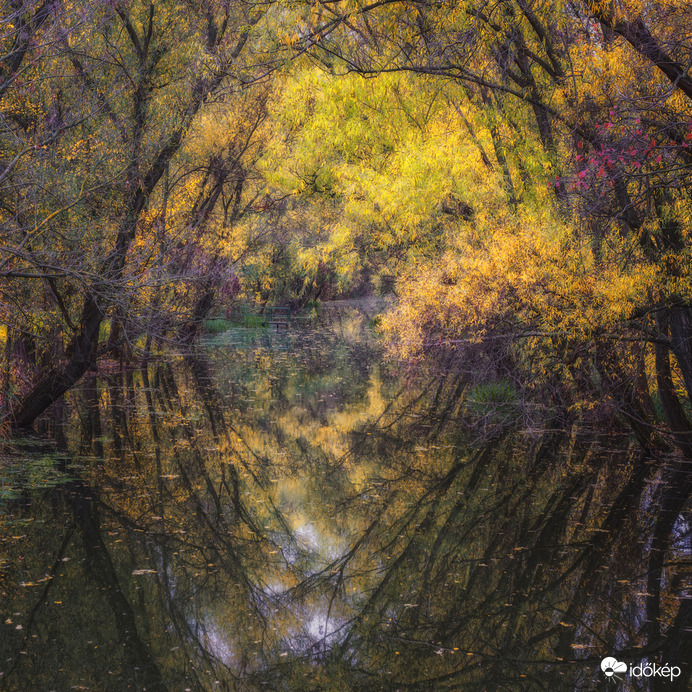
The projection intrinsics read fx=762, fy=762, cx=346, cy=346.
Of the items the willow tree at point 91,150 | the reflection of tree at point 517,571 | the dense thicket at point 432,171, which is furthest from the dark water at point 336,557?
the willow tree at point 91,150

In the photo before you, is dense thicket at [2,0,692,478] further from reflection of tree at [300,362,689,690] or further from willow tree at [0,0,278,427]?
reflection of tree at [300,362,689,690]

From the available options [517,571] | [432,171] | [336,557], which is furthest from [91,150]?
[517,571]

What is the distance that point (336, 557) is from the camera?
8.17m

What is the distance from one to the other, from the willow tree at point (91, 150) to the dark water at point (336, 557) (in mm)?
1918

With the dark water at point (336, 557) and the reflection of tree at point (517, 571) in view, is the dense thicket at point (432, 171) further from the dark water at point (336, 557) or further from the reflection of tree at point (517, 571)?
the dark water at point (336, 557)

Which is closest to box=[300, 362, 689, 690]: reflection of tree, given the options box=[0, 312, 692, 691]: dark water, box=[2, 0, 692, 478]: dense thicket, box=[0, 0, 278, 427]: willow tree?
box=[0, 312, 692, 691]: dark water

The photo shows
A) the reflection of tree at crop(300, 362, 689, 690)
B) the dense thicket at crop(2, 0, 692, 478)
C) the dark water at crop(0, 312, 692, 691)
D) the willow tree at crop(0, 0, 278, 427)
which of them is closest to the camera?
the dark water at crop(0, 312, 692, 691)

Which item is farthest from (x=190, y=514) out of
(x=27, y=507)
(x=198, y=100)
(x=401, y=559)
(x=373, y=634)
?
(x=198, y=100)

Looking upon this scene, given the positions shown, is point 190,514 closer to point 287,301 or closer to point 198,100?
point 198,100

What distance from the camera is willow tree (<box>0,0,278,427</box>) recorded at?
9430 millimetres

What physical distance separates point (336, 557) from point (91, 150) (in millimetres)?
6931

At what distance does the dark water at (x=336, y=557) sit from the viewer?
586cm

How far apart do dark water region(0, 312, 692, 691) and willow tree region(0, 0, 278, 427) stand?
192 centimetres

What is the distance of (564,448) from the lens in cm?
1312
